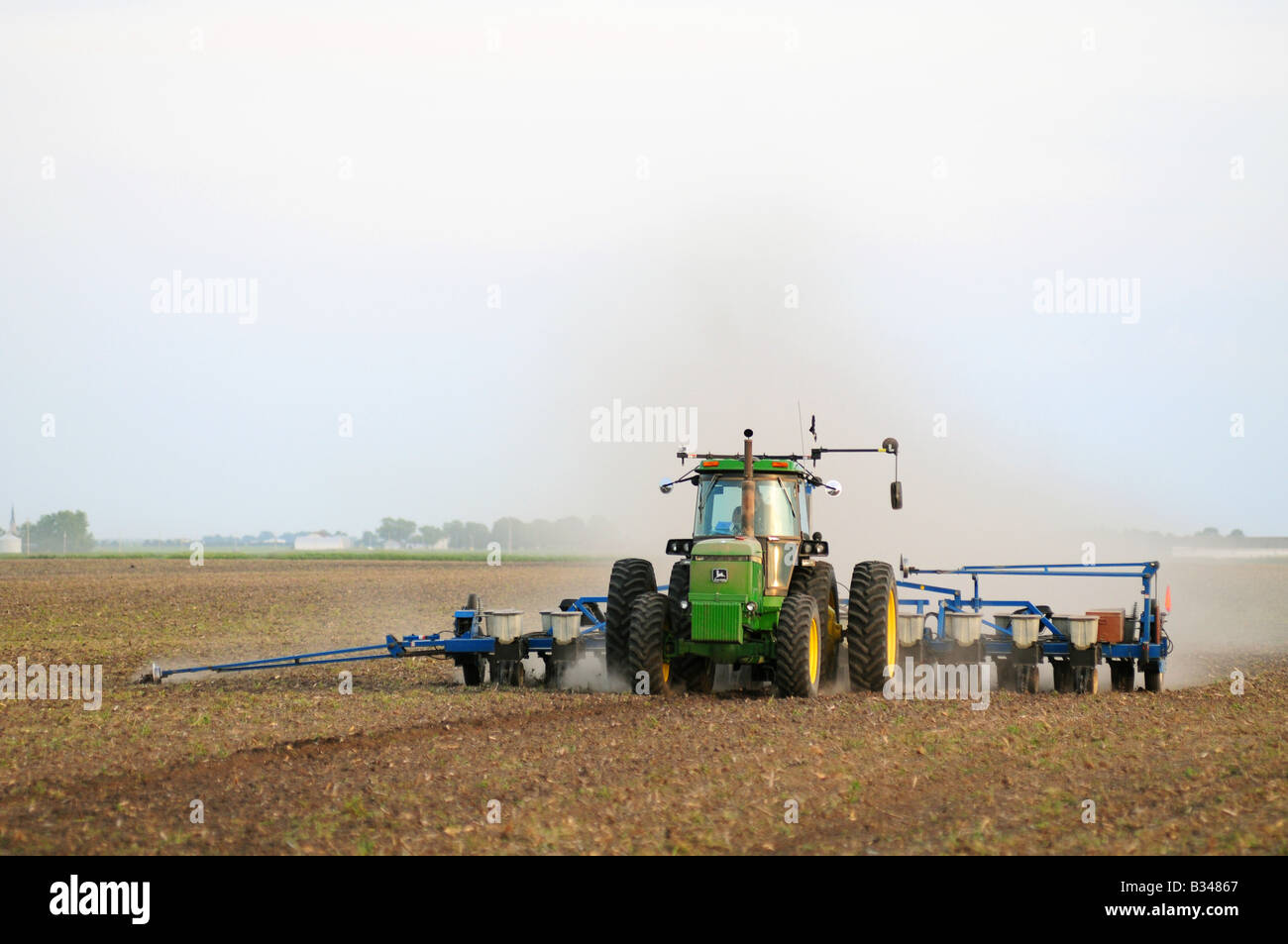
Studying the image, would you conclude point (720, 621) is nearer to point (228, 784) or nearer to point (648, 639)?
point (648, 639)

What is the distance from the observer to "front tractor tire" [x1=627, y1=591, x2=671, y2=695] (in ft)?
52.7

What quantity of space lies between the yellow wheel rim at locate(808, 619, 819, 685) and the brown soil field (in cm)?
48

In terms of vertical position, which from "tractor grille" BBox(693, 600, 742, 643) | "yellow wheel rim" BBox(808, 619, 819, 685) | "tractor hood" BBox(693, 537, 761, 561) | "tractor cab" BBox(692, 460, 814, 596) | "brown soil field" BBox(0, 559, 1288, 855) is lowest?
"brown soil field" BBox(0, 559, 1288, 855)

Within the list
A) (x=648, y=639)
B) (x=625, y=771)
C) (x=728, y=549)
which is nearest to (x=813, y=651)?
(x=728, y=549)

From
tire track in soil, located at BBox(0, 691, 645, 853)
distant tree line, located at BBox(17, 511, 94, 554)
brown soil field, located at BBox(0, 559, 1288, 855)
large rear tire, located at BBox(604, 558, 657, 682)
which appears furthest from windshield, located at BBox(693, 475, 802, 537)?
distant tree line, located at BBox(17, 511, 94, 554)

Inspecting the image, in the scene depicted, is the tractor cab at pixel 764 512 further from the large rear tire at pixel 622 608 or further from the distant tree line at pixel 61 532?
the distant tree line at pixel 61 532

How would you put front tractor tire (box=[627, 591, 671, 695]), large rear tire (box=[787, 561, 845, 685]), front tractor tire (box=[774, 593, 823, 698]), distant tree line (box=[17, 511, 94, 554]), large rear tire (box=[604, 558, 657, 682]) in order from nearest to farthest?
front tractor tire (box=[774, 593, 823, 698]) < front tractor tire (box=[627, 591, 671, 695]) < large rear tire (box=[604, 558, 657, 682]) < large rear tire (box=[787, 561, 845, 685]) < distant tree line (box=[17, 511, 94, 554])

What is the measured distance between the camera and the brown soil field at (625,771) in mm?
9148

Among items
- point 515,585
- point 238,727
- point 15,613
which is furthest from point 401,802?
point 515,585

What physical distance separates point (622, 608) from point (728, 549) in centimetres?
180

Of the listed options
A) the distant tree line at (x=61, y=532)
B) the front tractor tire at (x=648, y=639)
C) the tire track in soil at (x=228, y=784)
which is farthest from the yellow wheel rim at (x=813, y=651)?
the distant tree line at (x=61, y=532)

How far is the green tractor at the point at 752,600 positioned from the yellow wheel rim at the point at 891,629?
0.08 ft

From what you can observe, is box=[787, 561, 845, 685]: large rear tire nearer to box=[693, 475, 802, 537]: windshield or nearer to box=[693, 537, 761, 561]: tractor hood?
box=[693, 475, 802, 537]: windshield
